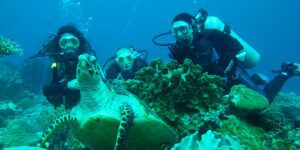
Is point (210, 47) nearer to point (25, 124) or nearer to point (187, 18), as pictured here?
point (187, 18)

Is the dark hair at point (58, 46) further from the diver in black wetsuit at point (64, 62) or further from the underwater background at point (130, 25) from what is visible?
the underwater background at point (130, 25)

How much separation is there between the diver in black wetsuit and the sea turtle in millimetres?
2221

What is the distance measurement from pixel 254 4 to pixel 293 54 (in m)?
30.9

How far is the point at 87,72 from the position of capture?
3.70 meters

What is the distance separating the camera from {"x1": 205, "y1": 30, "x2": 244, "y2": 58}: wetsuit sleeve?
6984mm

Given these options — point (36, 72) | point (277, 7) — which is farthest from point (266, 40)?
point (36, 72)

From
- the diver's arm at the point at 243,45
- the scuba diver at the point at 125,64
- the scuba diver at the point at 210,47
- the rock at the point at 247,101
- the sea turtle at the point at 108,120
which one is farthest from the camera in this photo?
the diver's arm at the point at 243,45

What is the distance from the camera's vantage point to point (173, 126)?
428cm

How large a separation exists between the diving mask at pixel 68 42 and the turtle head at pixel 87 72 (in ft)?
11.2

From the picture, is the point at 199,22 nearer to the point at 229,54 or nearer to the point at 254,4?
the point at 229,54

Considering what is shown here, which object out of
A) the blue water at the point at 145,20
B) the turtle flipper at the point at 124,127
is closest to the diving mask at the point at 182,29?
the turtle flipper at the point at 124,127

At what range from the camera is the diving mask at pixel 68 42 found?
7075mm

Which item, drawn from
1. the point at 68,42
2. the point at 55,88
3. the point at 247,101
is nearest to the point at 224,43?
the point at 247,101

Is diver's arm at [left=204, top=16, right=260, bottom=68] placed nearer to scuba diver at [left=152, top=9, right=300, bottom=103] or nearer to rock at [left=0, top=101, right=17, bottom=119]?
scuba diver at [left=152, top=9, right=300, bottom=103]
